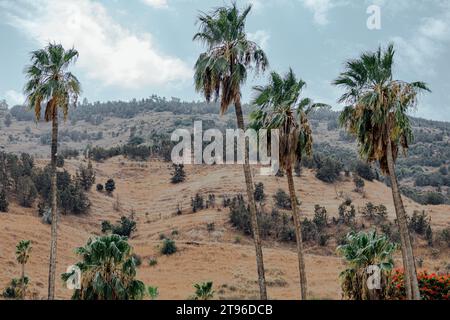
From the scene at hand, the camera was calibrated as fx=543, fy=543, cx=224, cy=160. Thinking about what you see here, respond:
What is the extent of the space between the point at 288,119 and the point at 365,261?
7.77 m

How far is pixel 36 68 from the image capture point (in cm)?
2856

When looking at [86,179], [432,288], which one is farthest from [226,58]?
[86,179]

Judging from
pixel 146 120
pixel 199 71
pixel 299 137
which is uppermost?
pixel 146 120

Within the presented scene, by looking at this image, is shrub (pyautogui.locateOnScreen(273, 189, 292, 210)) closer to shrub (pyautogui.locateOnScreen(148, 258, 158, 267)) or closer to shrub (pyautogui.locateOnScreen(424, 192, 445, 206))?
shrub (pyautogui.locateOnScreen(148, 258, 158, 267))

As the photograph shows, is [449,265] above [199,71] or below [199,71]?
below

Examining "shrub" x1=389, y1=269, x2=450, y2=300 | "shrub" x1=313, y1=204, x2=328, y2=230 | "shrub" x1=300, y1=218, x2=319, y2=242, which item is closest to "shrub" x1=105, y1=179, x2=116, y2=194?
"shrub" x1=313, y1=204, x2=328, y2=230

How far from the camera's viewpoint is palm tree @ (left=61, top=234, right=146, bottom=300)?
25.2 metres

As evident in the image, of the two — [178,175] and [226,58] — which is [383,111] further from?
[178,175]

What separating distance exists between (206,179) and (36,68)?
62.2 meters

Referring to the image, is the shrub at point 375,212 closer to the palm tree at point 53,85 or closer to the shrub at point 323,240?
the shrub at point 323,240

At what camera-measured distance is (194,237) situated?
65.1 m
